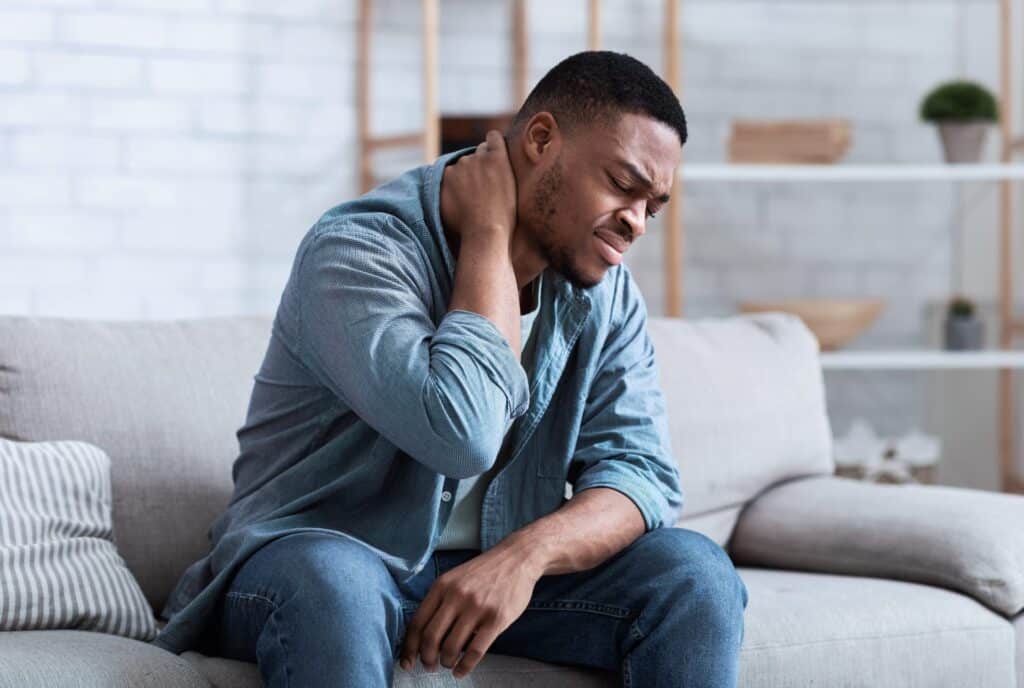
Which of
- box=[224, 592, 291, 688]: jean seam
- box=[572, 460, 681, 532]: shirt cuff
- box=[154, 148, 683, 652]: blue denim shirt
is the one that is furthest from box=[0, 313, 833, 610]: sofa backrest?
box=[572, 460, 681, 532]: shirt cuff

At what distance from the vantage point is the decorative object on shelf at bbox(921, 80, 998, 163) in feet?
11.8

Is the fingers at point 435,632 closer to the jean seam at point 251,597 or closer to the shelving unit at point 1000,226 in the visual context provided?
the jean seam at point 251,597

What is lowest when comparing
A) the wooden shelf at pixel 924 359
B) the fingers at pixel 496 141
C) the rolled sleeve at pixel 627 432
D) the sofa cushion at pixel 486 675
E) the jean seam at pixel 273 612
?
the wooden shelf at pixel 924 359

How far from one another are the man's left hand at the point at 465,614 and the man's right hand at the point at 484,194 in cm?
40

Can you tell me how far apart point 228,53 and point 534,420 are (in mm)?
2075

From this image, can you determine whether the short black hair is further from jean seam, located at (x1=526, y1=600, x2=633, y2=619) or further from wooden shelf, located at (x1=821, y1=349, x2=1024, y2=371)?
wooden shelf, located at (x1=821, y1=349, x2=1024, y2=371)

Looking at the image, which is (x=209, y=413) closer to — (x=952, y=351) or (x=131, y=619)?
(x=131, y=619)

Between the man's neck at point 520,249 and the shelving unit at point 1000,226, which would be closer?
the man's neck at point 520,249

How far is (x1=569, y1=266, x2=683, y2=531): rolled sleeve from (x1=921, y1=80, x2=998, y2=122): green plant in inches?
77.2

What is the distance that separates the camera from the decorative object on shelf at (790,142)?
11.6 ft

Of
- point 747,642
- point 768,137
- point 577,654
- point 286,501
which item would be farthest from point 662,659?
point 768,137

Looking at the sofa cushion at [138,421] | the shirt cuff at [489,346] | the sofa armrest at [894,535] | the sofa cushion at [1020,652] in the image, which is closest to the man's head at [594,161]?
the shirt cuff at [489,346]

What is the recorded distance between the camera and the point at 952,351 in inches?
144

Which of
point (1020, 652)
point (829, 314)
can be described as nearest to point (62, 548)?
point (1020, 652)
